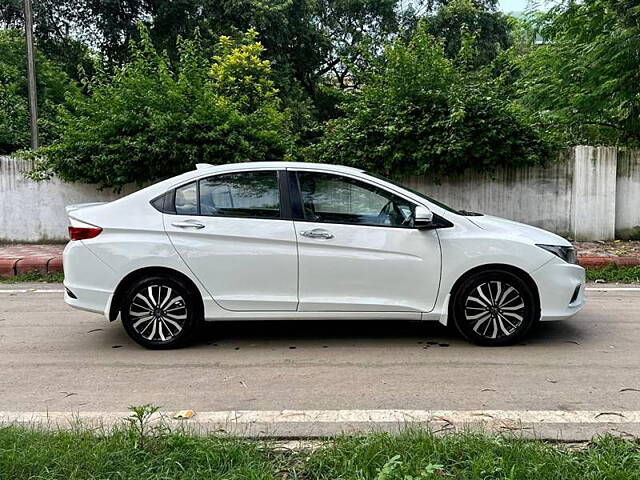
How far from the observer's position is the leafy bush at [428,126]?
31.6 feet

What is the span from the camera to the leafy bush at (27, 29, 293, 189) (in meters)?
9.55

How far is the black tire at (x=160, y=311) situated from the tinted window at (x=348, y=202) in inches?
A: 49.7

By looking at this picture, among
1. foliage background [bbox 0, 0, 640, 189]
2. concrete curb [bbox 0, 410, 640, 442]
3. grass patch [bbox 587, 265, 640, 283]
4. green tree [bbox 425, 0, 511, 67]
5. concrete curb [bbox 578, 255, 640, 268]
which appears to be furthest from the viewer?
green tree [bbox 425, 0, 511, 67]

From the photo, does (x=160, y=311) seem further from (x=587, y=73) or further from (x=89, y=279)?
(x=587, y=73)

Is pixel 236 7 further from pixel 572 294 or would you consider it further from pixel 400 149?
pixel 572 294

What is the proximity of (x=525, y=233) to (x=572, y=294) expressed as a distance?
0.65 m

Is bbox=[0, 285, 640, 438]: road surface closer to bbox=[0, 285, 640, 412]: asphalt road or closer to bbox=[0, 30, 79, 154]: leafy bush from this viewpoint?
bbox=[0, 285, 640, 412]: asphalt road

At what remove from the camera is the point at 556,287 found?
4.85 metres

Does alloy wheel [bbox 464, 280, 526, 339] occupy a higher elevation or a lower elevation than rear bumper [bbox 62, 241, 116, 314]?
lower

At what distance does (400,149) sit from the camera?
9.92 meters

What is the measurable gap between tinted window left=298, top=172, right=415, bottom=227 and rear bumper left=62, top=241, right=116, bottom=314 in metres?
1.77

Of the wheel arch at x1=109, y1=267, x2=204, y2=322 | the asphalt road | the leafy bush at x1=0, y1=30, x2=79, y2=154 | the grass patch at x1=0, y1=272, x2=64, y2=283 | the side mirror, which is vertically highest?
the leafy bush at x1=0, y1=30, x2=79, y2=154

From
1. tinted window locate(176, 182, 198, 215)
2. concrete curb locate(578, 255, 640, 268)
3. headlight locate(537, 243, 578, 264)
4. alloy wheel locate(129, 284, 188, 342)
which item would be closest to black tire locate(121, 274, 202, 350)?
alloy wheel locate(129, 284, 188, 342)

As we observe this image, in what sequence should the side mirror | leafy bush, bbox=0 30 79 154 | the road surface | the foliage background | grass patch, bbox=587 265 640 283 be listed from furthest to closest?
leafy bush, bbox=0 30 79 154 < the foliage background < grass patch, bbox=587 265 640 283 < the side mirror < the road surface
